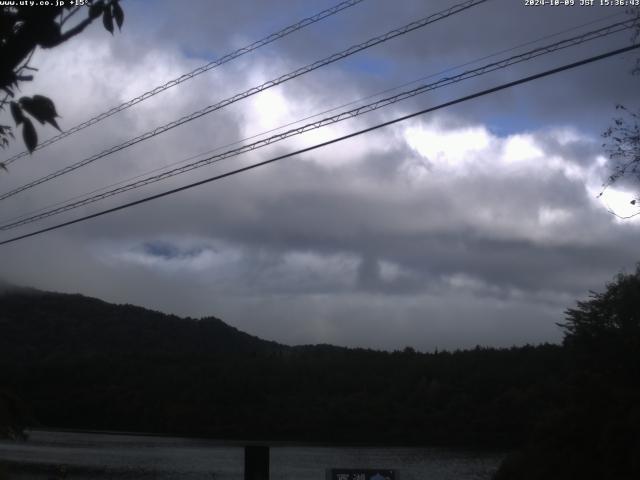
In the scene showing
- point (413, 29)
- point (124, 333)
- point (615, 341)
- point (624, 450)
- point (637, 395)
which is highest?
point (124, 333)

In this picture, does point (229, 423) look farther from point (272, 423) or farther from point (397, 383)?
point (397, 383)

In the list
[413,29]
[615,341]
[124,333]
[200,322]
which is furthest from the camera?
[200,322]

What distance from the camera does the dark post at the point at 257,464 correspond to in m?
9.73

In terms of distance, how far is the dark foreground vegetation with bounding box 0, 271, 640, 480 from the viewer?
6384 centimetres

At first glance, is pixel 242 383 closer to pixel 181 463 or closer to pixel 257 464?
pixel 181 463

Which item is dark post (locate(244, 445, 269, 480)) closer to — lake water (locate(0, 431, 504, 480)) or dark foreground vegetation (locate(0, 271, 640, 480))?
lake water (locate(0, 431, 504, 480))

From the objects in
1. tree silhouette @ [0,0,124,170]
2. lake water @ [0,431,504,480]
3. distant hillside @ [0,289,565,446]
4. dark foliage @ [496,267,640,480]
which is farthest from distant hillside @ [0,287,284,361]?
tree silhouette @ [0,0,124,170]

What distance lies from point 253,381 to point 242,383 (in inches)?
47.6

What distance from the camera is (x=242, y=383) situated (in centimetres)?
8550

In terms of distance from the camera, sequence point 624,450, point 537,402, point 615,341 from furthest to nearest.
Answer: point 537,402, point 615,341, point 624,450

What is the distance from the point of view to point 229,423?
82875 millimetres

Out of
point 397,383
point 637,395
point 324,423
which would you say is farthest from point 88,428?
point 637,395

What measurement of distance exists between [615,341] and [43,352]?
53.3 meters

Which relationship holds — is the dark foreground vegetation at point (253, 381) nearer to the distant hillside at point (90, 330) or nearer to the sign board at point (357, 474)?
the distant hillside at point (90, 330)
